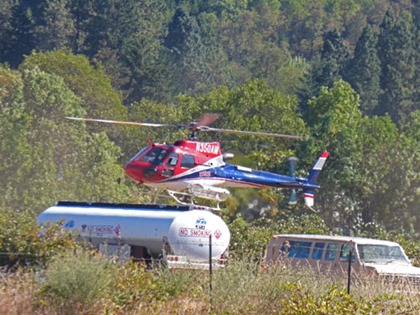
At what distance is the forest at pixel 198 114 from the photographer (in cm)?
4769

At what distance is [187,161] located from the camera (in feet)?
94.0

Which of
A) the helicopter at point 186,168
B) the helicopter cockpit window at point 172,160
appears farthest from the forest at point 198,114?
the helicopter cockpit window at point 172,160

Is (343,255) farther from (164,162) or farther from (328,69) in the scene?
(328,69)

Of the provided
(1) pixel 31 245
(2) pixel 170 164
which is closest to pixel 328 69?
(2) pixel 170 164

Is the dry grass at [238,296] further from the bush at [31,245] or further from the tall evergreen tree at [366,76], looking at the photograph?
the tall evergreen tree at [366,76]

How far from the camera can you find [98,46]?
10088 centimetres

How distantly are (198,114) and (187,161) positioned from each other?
106 feet

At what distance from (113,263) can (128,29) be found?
90.3 m

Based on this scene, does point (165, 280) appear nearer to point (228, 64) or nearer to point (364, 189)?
point (364, 189)

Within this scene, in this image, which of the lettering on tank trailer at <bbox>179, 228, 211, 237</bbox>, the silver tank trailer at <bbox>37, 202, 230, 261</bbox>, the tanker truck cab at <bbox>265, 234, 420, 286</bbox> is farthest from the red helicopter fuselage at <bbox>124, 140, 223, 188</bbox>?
the lettering on tank trailer at <bbox>179, 228, 211, 237</bbox>

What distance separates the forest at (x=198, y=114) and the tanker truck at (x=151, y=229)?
40.5 inches

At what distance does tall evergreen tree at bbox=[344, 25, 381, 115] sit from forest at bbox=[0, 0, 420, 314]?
5.6 inches

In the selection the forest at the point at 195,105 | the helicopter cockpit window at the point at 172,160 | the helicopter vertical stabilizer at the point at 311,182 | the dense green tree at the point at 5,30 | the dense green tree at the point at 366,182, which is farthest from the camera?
the dense green tree at the point at 5,30

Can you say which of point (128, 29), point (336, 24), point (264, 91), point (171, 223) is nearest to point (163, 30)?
point (128, 29)
